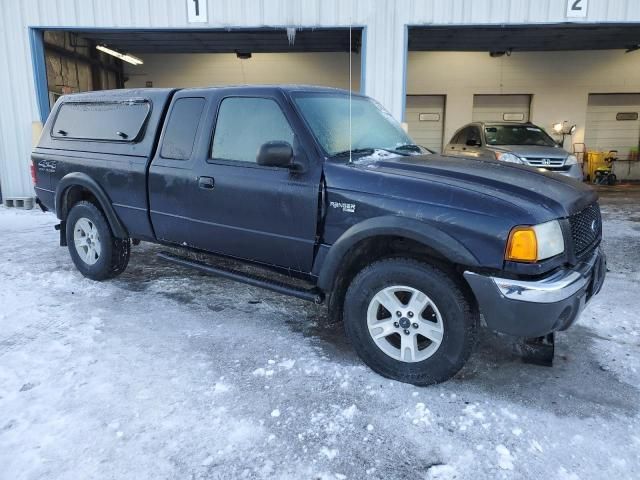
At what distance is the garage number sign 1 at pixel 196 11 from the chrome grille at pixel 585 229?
329 inches

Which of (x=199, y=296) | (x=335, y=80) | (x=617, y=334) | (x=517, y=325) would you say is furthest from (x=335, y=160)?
(x=335, y=80)

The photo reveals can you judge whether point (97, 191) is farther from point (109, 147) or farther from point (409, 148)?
point (409, 148)

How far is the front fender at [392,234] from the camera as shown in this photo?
272 cm

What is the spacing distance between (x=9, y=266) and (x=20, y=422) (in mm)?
3641

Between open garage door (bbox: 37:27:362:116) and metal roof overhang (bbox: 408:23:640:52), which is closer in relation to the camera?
metal roof overhang (bbox: 408:23:640:52)

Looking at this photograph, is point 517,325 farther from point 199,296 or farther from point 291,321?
point 199,296

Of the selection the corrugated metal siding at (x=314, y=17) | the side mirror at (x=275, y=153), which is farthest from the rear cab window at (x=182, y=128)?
the corrugated metal siding at (x=314, y=17)

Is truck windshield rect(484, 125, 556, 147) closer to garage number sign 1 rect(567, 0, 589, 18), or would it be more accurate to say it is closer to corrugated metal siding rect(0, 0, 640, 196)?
corrugated metal siding rect(0, 0, 640, 196)

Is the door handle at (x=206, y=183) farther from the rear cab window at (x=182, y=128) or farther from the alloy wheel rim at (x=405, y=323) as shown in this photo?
Answer: the alloy wheel rim at (x=405, y=323)

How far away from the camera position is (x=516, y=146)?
31.3 feet

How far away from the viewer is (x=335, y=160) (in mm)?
3270

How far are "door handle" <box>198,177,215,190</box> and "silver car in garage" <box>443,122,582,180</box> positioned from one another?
19.2ft

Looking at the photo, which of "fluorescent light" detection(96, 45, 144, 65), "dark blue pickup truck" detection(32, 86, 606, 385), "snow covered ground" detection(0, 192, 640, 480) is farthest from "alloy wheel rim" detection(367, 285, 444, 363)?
"fluorescent light" detection(96, 45, 144, 65)

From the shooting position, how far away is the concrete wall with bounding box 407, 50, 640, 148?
52.0ft
